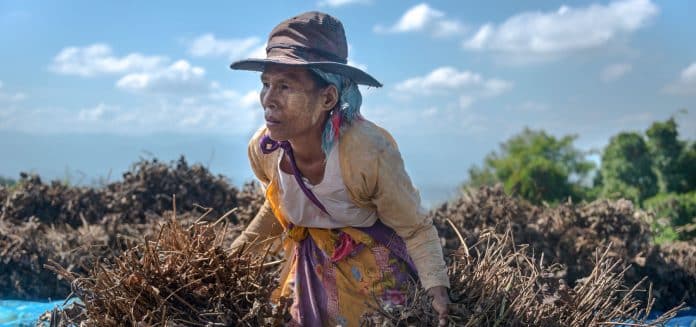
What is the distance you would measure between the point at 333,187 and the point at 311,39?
611 millimetres

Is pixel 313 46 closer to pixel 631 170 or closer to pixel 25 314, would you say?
pixel 25 314

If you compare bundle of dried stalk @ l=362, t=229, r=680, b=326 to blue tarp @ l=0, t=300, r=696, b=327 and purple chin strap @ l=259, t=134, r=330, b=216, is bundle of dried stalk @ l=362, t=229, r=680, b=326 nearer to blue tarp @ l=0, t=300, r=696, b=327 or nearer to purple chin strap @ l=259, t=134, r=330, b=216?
purple chin strap @ l=259, t=134, r=330, b=216

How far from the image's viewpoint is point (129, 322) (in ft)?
9.14

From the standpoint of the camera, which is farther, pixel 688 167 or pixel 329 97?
pixel 688 167

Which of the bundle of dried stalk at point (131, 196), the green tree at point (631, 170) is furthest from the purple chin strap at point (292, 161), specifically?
the green tree at point (631, 170)

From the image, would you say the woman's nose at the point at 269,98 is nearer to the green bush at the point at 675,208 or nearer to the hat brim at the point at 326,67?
the hat brim at the point at 326,67

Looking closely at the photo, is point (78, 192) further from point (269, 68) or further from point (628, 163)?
point (628, 163)

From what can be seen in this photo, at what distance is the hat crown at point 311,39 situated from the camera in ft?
9.78

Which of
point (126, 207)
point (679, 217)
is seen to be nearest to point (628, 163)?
point (679, 217)

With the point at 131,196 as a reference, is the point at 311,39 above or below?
above

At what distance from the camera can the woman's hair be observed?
117 inches

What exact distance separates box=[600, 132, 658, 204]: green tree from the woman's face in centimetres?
698

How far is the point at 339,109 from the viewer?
3.01m

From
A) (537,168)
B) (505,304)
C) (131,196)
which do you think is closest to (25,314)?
(131,196)
